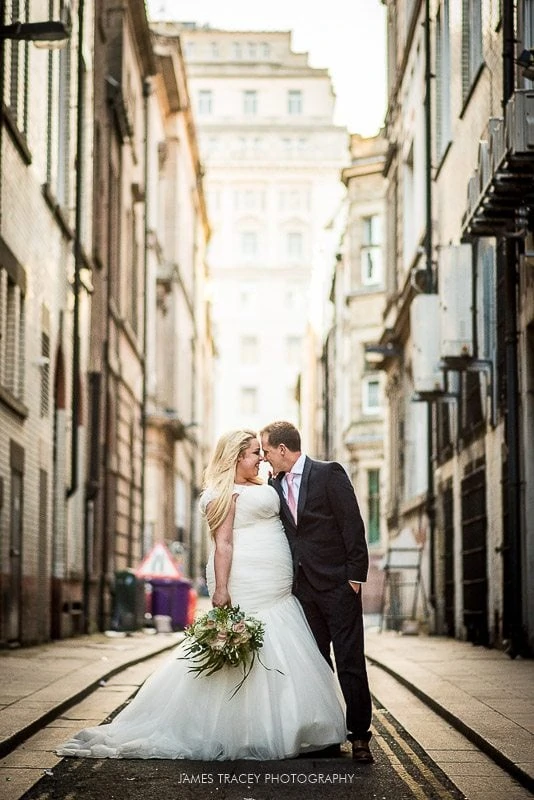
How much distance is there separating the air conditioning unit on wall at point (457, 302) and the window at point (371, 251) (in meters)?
25.8

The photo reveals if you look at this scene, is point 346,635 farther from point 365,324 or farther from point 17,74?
point 365,324

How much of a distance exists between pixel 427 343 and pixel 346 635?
607 inches

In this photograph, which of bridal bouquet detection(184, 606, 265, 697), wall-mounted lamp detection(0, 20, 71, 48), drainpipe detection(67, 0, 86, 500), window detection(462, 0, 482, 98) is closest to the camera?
bridal bouquet detection(184, 606, 265, 697)

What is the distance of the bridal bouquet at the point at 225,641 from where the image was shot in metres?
9.19

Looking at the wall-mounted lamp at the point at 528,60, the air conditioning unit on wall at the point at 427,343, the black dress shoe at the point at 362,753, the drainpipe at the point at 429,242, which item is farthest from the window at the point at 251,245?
the black dress shoe at the point at 362,753

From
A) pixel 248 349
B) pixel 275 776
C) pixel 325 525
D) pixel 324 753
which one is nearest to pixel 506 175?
pixel 325 525

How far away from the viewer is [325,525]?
9516mm

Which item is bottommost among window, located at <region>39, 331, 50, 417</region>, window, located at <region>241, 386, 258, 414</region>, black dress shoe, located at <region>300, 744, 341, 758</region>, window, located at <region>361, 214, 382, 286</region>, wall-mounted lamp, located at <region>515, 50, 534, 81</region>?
black dress shoe, located at <region>300, 744, 341, 758</region>

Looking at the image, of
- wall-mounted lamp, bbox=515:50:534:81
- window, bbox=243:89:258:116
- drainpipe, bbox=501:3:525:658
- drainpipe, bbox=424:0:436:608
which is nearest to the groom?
wall-mounted lamp, bbox=515:50:534:81

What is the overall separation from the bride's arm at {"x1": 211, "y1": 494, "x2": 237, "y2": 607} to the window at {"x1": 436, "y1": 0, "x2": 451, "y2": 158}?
18.0 metres

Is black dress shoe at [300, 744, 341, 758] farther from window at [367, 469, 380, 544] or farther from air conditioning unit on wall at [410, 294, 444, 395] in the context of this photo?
window at [367, 469, 380, 544]

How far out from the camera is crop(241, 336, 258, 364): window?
124875mm

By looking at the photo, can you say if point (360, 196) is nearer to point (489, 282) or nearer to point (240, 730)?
point (489, 282)

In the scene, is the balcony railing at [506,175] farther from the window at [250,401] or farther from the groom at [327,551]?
the window at [250,401]
